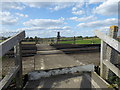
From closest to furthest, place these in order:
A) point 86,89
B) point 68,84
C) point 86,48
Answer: point 86,89, point 68,84, point 86,48

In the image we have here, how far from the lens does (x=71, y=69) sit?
268 cm

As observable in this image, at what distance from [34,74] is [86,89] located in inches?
46.4

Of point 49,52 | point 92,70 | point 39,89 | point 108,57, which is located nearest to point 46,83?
A: point 39,89

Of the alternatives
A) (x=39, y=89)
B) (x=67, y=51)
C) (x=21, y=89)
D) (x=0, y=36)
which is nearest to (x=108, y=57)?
(x=39, y=89)

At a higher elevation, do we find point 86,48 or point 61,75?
point 86,48

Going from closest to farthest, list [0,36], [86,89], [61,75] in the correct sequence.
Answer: [0,36]
[86,89]
[61,75]

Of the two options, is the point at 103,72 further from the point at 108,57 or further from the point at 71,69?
the point at 71,69

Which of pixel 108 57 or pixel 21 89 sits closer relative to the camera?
Answer: pixel 21 89

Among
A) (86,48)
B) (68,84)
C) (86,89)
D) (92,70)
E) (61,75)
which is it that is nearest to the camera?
(86,89)

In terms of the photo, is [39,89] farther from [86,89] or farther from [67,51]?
[67,51]

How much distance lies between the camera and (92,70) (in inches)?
111

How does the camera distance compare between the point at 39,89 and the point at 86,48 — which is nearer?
the point at 39,89

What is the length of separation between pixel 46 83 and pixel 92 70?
4.22ft

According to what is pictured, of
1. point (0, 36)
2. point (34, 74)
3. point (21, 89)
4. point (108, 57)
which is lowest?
point (21, 89)
